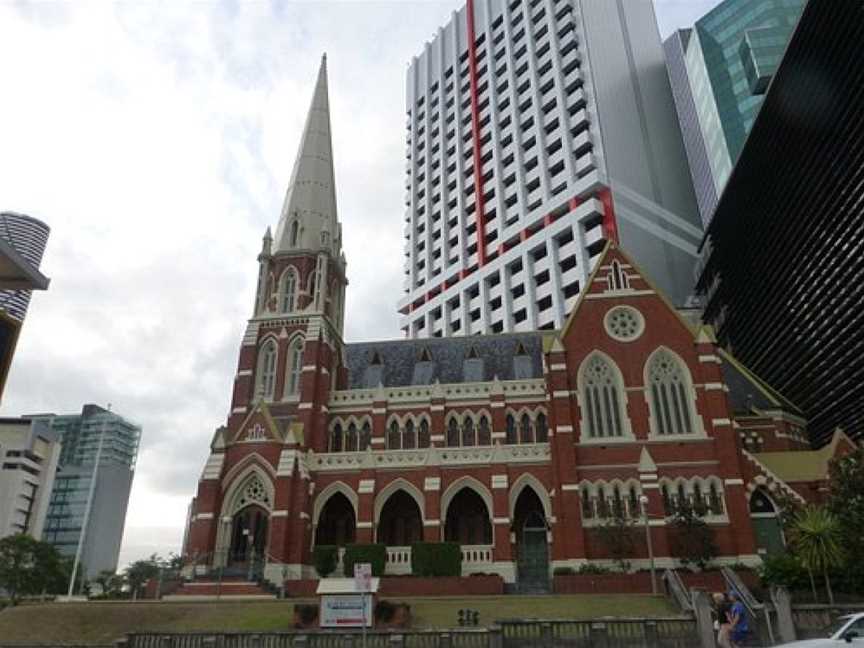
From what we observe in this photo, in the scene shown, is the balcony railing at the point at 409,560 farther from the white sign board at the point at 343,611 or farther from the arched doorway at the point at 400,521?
the white sign board at the point at 343,611

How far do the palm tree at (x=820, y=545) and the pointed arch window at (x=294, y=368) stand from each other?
Answer: 29.2 m

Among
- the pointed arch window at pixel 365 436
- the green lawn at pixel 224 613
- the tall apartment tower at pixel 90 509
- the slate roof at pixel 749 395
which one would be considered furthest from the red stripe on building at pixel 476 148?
the tall apartment tower at pixel 90 509

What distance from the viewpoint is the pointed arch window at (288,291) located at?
1816 inches

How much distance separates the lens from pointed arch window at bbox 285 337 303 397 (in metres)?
42.9

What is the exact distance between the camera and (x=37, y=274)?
771 centimetres

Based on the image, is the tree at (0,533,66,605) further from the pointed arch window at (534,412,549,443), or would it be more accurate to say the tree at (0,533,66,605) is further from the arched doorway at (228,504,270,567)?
the pointed arch window at (534,412,549,443)

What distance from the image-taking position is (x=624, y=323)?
37.8 meters

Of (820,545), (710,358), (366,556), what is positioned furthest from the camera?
(710,358)

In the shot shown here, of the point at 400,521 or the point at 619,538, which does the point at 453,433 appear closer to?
the point at 400,521

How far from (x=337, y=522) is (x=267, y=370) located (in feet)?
37.0

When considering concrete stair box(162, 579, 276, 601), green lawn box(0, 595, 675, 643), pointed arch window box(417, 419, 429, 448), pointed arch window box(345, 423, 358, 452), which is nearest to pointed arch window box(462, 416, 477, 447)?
pointed arch window box(417, 419, 429, 448)

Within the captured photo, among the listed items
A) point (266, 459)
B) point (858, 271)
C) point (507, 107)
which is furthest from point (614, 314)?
point (507, 107)

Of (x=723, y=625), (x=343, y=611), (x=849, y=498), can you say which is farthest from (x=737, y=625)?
(x=849, y=498)

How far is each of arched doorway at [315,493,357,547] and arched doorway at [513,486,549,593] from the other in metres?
9.77
